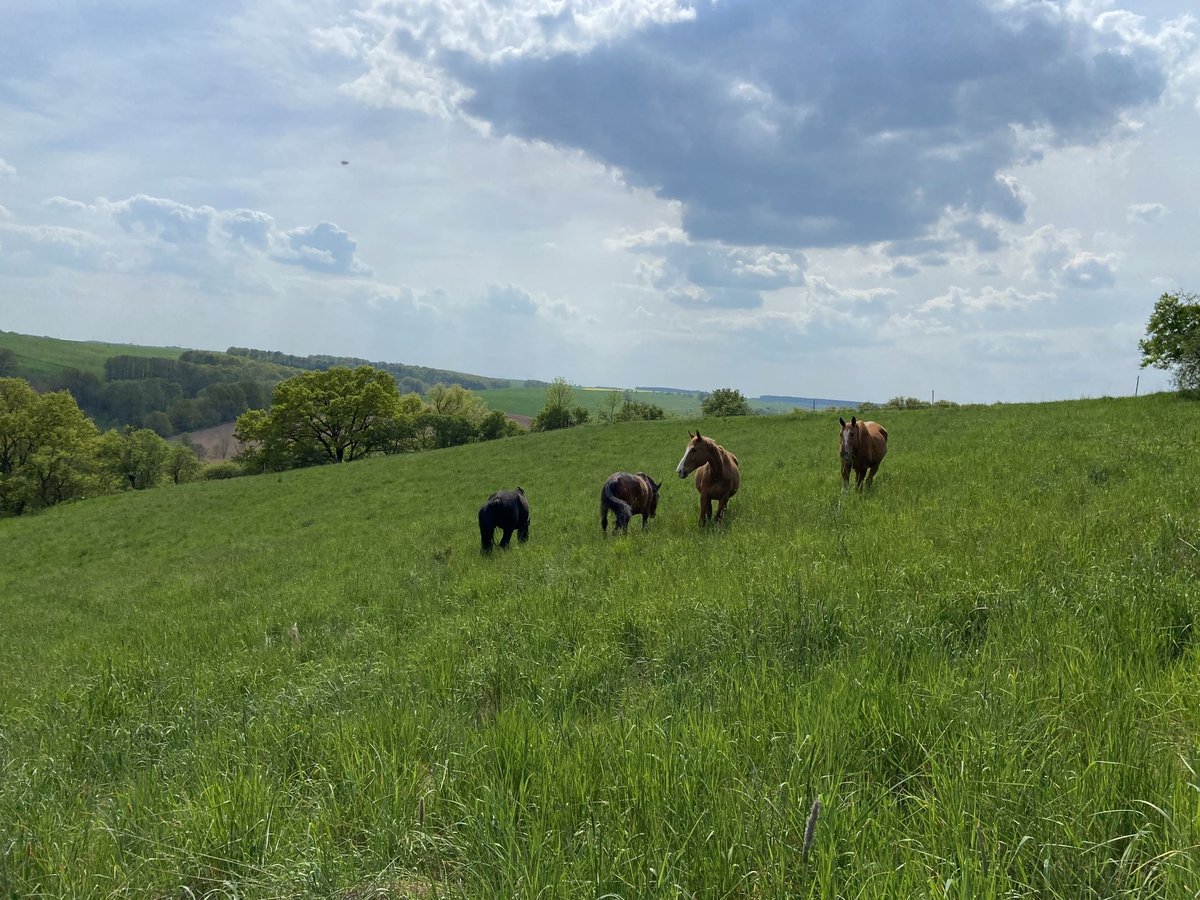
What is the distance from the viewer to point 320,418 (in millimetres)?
60156

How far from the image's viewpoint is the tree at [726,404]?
70062 millimetres

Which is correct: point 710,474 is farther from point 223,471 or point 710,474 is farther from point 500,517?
point 223,471

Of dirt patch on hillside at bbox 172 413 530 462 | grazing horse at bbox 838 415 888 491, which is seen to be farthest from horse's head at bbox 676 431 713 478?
dirt patch on hillside at bbox 172 413 530 462

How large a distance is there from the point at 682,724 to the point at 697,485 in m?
9.00

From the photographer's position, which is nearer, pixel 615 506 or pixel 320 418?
pixel 615 506

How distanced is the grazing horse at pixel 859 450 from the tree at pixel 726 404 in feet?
186

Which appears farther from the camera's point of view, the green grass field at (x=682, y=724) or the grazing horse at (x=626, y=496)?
the grazing horse at (x=626, y=496)

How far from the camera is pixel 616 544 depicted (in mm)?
10375

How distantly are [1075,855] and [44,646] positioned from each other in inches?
598

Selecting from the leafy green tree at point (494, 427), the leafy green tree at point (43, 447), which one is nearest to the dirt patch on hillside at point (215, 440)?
the leafy green tree at point (494, 427)

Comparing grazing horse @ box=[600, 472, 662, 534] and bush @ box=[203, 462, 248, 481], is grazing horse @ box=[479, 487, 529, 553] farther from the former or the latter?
bush @ box=[203, 462, 248, 481]

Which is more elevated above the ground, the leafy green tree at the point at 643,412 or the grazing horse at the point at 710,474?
the leafy green tree at the point at 643,412

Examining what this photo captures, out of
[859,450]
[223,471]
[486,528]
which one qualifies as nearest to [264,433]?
[223,471]

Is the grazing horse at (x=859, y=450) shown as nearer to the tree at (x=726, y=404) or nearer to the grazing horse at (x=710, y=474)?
the grazing horse at (x=710, y=474)
